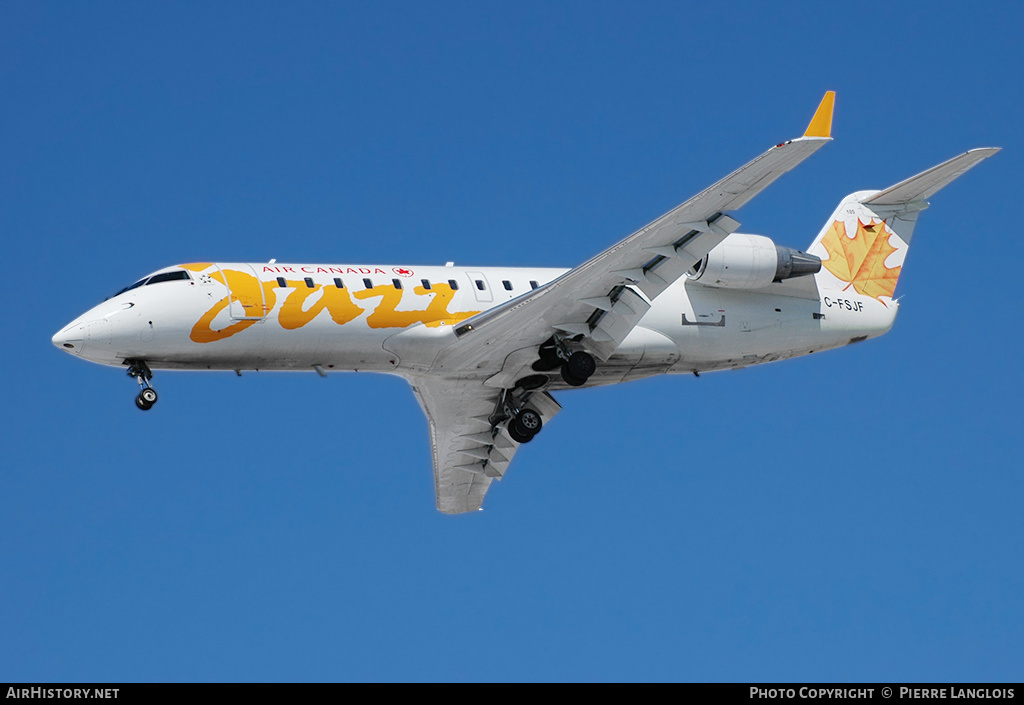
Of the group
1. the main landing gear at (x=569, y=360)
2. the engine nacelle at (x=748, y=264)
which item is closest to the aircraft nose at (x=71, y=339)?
the main landing gear at (x=569, y=360)

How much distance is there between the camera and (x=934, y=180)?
87.2 ft

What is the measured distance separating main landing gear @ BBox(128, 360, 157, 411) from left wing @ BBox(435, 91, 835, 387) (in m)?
4.89

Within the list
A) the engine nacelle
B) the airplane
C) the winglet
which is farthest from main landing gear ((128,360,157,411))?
the winglet

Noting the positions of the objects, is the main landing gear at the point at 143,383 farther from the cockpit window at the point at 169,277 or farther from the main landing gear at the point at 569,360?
the main landing gear at the point at 569,360

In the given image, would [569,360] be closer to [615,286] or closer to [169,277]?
[615,286]

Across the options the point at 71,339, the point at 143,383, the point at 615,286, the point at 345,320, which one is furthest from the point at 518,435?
the point at 71,339

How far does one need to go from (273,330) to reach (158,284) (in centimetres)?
210

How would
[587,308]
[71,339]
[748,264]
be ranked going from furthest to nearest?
[748,264]
[587,308]
[71,339]

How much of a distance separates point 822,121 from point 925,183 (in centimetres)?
759

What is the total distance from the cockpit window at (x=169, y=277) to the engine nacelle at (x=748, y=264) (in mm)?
8979

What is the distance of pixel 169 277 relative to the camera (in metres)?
23.6

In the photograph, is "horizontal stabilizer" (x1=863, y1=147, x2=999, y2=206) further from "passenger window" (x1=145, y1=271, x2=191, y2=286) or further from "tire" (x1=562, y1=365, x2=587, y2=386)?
"passenger window" (x1=145, y1=271, x2=191, y2=286)

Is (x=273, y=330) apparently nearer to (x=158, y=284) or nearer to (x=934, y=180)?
(x=158, y=284)
